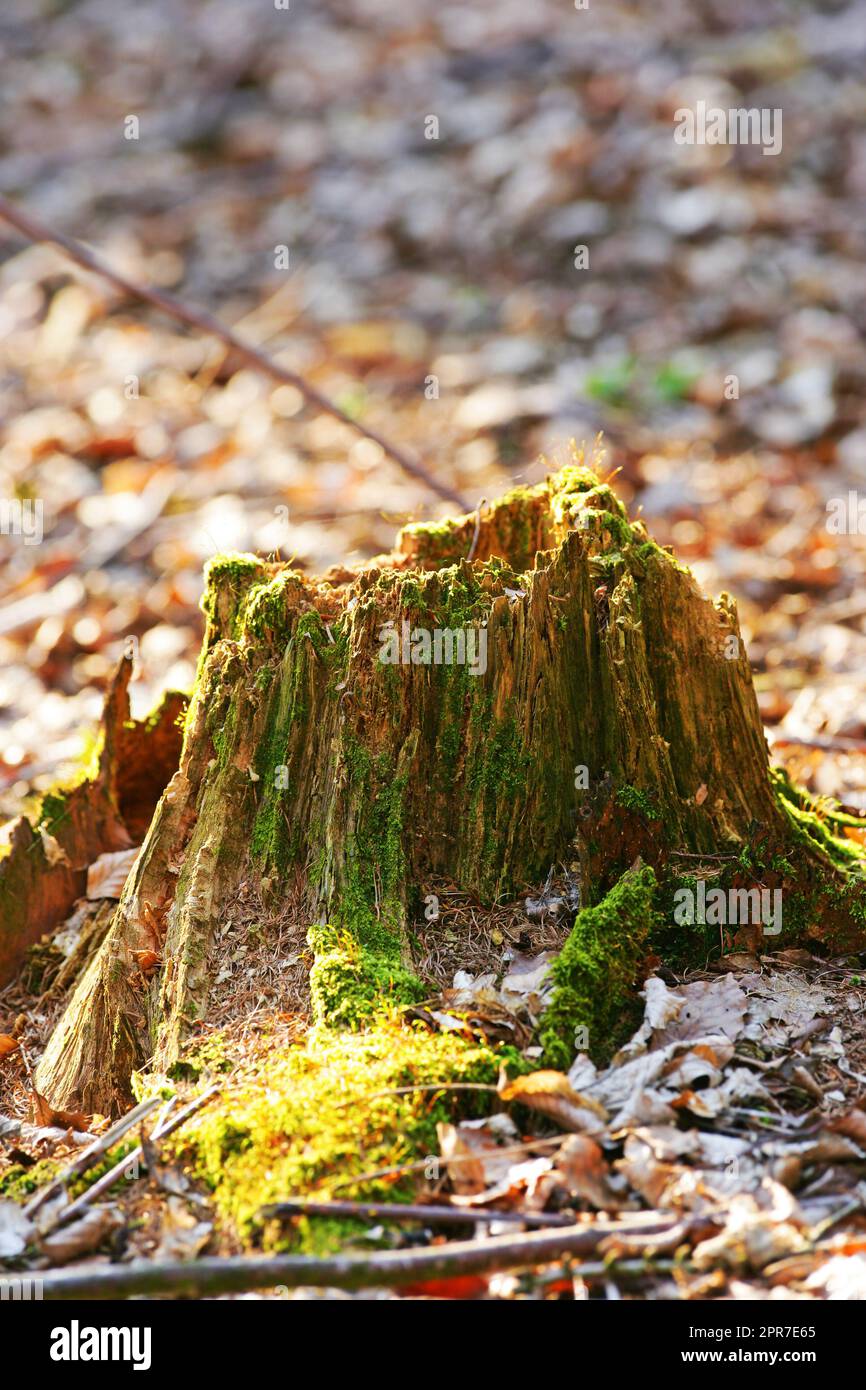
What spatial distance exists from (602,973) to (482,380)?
303 inches

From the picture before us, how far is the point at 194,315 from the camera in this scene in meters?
4.83

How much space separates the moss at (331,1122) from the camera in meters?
2.54

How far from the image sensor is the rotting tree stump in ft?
10.9

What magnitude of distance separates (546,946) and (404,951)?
0.39 m

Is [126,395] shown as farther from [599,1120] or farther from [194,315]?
[599,1120]

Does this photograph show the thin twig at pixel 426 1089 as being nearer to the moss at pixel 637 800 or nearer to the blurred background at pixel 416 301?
the moss at pixel 637 800

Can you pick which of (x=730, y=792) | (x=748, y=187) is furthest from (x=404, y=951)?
(x=748, y=187)

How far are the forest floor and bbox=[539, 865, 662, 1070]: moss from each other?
0.10 metres

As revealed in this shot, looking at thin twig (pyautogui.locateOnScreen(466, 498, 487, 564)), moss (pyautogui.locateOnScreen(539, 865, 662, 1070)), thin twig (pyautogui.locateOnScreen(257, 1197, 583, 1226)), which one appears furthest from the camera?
thin twig (pyautogui.locateOnScreen(466, 498, 487, 564))

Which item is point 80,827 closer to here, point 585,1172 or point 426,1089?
point 426,1089

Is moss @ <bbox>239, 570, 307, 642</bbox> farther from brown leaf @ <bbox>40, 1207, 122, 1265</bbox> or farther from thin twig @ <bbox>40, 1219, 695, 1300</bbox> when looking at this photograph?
thin twig @ <bbox>40, 1219, 695, 1300</bbox>

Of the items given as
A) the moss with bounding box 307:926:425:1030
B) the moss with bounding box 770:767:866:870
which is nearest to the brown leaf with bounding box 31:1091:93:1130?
the moss with bounding box 307:926:425:1030

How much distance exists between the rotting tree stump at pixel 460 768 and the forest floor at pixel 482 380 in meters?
0.19

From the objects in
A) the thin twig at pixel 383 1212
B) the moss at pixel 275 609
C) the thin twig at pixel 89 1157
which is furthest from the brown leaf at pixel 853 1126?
the moss at pixel 275 609
